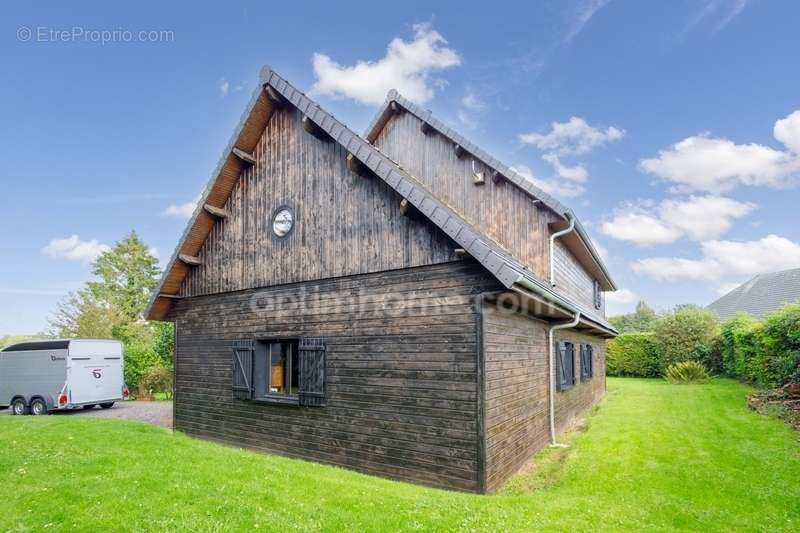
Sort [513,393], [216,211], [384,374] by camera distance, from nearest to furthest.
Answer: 1. [384,374]
2. [513,393]
3. [216,211]

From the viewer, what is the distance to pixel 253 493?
5027 millimetres

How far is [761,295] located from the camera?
94.7 feet

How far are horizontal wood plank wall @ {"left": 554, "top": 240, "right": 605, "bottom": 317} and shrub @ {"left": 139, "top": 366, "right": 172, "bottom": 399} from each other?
56.8ft

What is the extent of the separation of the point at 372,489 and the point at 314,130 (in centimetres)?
618

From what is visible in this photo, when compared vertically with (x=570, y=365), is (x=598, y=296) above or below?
above

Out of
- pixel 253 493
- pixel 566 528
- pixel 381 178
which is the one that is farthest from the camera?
pixel 381 178

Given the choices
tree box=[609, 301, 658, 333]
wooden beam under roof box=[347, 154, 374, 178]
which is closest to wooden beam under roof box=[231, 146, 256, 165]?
wooden beam under roof box=[347, 154, 374, 178]

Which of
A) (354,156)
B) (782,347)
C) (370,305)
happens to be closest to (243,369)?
(370,305)

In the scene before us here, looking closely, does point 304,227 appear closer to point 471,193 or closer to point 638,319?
point 471,193

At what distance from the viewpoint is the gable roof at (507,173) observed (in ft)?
32.0

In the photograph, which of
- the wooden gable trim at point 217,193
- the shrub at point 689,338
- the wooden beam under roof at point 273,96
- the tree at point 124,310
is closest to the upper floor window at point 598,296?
the shrub at point 689,338

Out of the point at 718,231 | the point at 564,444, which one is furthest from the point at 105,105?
the point at 718,231

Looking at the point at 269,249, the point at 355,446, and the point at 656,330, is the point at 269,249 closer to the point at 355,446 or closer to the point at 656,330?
the point at 355,446

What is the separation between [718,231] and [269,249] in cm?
2719
